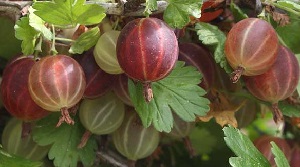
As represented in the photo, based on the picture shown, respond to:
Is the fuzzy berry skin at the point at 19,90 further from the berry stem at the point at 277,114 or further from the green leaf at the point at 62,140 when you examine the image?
the berry stem at the point at 277,114

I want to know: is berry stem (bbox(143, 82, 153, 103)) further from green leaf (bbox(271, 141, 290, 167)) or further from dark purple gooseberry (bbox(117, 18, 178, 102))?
green leaf (bbox(271, 141, 290, 167))

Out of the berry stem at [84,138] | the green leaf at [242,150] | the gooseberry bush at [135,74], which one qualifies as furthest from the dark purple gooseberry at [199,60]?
the berry stem at [84,138]

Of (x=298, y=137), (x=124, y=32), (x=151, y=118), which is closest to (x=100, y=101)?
(x=151, y=118)

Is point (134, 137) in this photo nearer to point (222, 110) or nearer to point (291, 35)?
point (222, 110)

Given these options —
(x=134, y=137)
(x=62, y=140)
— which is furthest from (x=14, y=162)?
(x=134, y=137)

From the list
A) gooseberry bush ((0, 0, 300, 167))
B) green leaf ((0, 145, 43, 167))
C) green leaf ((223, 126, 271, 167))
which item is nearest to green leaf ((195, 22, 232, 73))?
gooseberry bush ((0, 0, 300, 167))
